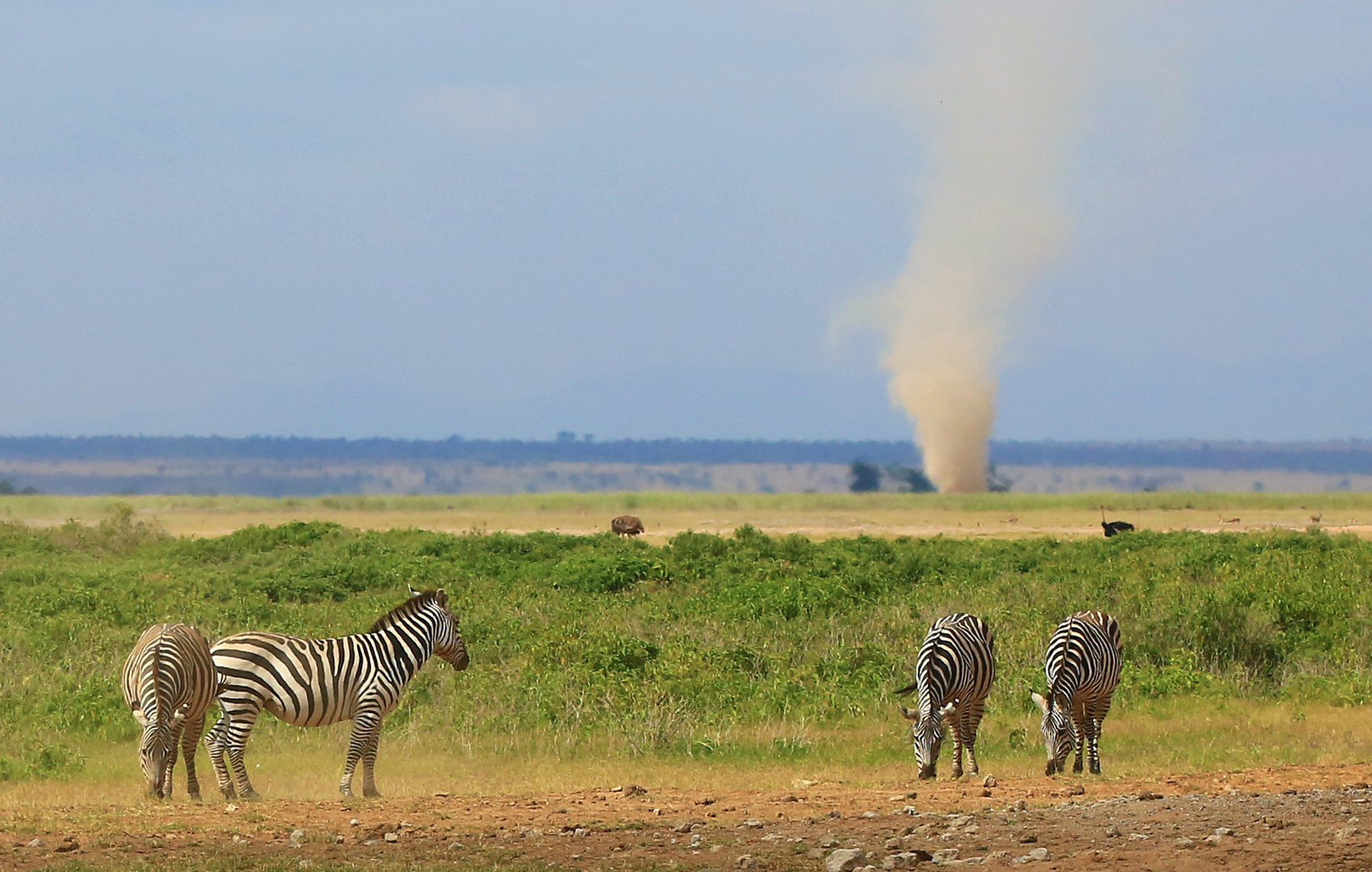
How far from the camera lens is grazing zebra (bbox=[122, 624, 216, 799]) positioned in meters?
14.0

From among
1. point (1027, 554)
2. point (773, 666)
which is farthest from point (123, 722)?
point (1027, 554)

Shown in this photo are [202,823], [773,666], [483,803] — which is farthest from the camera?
[773,666]

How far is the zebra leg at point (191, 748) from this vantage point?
14492mm

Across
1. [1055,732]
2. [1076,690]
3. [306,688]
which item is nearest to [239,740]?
[306,688]

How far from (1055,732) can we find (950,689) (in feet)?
4.02

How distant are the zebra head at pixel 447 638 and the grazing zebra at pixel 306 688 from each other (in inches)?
25.0

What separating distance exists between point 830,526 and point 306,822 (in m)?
51.4

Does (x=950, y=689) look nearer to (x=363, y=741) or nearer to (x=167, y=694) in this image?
(x=363, y=741)

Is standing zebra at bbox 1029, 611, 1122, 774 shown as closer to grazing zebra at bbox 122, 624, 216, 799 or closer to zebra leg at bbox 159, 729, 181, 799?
grazing zebra at bbox 122, 624, 216, 799

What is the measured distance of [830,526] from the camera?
6316 centimetres

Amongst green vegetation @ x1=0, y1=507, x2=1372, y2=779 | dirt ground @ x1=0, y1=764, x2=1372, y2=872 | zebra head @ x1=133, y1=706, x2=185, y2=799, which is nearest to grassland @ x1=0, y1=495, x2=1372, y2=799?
green vegetation @ x1=0, y1=507, x2=1372, y2=779

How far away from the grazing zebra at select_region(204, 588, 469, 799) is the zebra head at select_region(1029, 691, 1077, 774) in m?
6.58

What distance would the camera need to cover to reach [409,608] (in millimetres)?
15930

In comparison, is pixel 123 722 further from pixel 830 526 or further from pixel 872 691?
pixel 830 526
